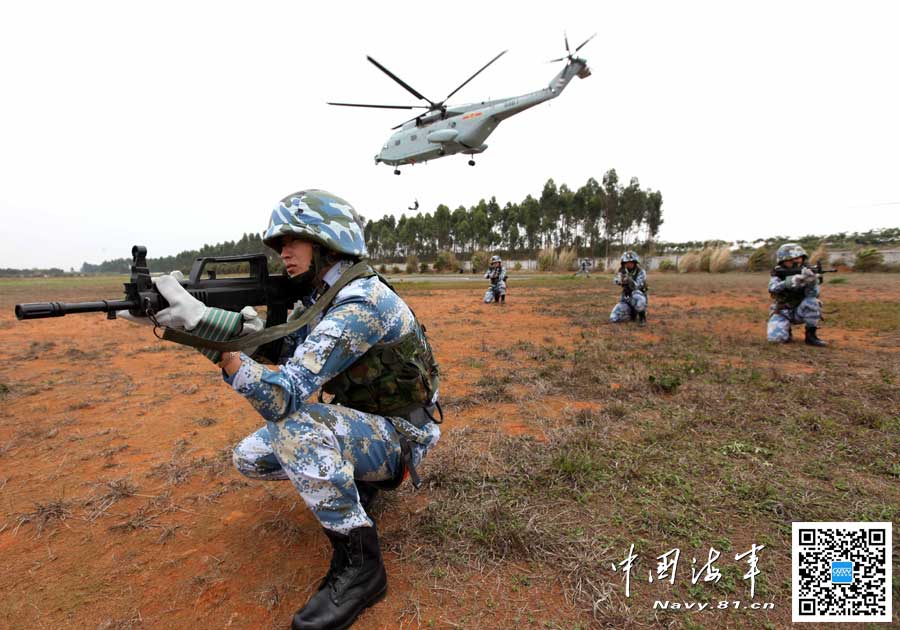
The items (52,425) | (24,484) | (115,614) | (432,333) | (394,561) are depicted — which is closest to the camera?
(115,614)

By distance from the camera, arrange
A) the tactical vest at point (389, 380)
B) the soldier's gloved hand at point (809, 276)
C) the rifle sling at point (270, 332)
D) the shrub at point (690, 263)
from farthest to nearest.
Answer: the shrub at point (690, 263) < the soldier's gloved hand at point (809, 276) < the tactical vest at point (389, 380) < the rifle sling at point (270, 332)

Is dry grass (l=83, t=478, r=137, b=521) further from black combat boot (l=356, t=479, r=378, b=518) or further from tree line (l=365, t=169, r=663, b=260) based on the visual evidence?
tree line (l=365, t=169, r=663, b=260)

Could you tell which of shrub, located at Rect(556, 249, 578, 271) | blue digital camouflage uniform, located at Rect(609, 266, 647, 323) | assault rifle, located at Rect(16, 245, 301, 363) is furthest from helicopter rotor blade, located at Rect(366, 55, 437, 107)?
shrub, located at Rect(556, 249, 578, 271)

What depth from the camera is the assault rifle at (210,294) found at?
1.87 m

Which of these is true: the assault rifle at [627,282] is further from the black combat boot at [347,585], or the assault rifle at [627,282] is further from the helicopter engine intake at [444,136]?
the helicopter engine intake at [444,136]

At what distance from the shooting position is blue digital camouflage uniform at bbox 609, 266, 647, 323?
1003 centimetres

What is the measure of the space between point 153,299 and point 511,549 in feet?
6.94

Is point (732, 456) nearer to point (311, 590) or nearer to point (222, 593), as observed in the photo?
point (311, 590)

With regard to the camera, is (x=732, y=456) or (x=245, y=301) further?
(x=732, y=456)

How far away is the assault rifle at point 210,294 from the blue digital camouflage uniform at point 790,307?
802 cm

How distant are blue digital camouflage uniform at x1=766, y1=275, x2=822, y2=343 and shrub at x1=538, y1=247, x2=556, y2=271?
3400cm

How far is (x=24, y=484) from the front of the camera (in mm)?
3326

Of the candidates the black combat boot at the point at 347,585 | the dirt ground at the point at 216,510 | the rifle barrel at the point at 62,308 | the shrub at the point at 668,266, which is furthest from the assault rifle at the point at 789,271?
the shrub at the point at 668,266

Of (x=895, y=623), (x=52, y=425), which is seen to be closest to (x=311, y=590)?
(x=895, y=623)
